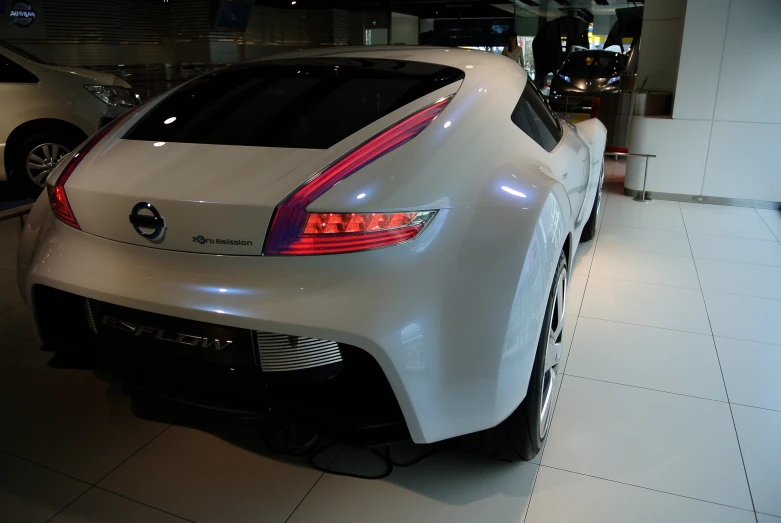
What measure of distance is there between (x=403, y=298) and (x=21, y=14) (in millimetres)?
11421

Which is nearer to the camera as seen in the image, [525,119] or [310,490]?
[310,490]

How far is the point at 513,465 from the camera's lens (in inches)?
69.7

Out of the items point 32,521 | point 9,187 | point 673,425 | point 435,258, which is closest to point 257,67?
point 435,258

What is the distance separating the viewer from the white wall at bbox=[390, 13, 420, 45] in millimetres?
19938

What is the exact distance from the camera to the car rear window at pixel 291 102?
5.07 feet

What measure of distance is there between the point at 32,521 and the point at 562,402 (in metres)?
1.60

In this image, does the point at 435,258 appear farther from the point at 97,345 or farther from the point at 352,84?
the point at 97,345

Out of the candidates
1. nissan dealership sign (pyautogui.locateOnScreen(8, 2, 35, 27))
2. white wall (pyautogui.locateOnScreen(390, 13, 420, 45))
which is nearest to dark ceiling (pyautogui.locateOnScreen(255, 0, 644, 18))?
white wall (pyautogui.locateOnScreen(390, 13, 420, 45))

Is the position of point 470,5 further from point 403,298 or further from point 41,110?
point 403,298

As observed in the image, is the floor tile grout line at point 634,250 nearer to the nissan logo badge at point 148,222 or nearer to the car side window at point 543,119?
the car side window at point 543,119

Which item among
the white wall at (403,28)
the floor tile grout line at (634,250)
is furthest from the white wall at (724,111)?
the white wall at (403,28)

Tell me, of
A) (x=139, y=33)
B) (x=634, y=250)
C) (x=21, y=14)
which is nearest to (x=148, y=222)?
(x=634, y=250)

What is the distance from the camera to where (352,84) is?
177cm

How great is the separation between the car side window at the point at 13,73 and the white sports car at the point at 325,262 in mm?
3862
